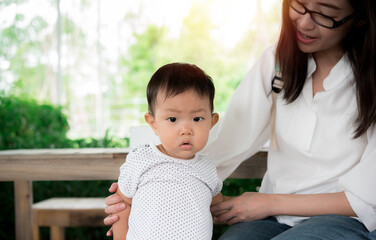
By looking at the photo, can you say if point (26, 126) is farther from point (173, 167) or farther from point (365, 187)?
point (365, 187)

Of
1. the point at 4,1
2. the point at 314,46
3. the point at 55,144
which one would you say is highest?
the point at 4,1

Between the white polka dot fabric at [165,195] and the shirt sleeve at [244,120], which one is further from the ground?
the shirt sleeve at [244,120]

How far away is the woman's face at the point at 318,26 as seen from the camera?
1391 millimetres

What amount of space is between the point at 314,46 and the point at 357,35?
17cm

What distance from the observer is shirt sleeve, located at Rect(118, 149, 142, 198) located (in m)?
1.34

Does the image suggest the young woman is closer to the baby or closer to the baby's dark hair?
the baby

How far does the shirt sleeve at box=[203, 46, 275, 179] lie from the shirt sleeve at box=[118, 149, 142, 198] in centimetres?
38

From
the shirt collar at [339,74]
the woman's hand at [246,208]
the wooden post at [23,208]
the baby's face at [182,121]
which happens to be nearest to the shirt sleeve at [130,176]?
the baby's face at [182,121]

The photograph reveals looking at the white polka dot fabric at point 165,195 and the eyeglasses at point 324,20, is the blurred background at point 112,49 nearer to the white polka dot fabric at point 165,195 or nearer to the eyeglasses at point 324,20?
the white polka dot fabric at point 165,195

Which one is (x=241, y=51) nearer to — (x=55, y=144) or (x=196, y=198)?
(x=55, y=144)

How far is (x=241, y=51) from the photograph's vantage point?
16266mm

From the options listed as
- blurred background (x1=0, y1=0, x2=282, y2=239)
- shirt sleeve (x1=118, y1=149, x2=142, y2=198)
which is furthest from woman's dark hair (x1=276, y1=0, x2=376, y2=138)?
blurred background (x1=0, y1=0, x2=282, y2=239)

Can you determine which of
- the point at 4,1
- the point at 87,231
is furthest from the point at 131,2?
the point at 87,231

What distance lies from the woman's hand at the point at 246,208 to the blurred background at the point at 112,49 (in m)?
2.20
